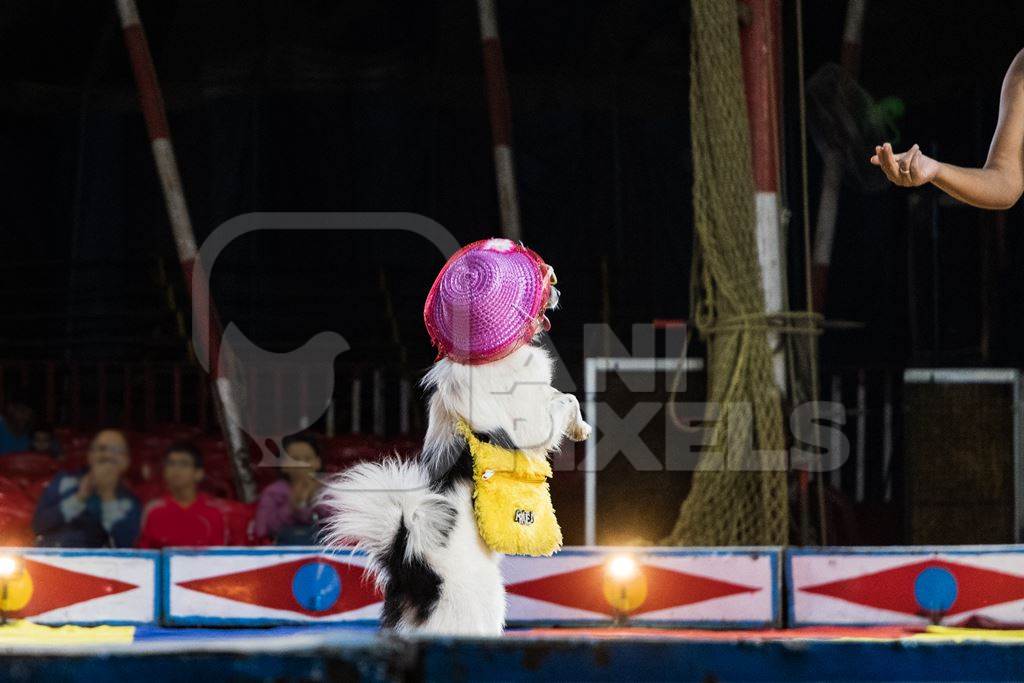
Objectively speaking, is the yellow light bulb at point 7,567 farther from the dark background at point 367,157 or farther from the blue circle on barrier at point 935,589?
the dark background at point 367,157

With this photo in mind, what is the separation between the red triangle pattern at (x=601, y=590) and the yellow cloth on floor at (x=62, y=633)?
1.35 meters

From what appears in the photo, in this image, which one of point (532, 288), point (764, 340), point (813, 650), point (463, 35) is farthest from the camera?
point (463, 35)

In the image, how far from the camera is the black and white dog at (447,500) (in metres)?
2.95

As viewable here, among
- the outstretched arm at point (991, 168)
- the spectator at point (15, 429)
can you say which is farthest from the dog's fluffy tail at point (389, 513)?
the spectator at point (15, 429)

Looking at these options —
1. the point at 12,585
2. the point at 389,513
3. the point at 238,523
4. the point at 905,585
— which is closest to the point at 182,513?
the point at 238,523

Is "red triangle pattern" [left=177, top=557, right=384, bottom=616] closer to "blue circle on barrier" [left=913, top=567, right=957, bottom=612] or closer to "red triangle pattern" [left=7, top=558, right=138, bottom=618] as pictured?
"red triangle pattern" [left=7, top=558, right=138, bottom=618]

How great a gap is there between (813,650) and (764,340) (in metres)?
3.33

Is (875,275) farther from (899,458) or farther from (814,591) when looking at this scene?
(814,591)

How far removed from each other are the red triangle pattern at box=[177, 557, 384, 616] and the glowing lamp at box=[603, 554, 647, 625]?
0.82 metres

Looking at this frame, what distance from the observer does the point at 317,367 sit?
875cm

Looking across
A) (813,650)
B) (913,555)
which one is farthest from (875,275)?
(813,650)

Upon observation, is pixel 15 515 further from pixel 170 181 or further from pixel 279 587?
pixel 279 587

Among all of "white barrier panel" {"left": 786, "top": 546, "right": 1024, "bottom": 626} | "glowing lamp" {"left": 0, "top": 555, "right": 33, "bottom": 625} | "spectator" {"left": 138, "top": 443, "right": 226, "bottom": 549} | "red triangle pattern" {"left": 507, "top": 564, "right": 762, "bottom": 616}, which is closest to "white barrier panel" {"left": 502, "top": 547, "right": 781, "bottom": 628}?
"red triangle pattern" {"left": 507, "top": 564, "right": 762, "bottom": 616}

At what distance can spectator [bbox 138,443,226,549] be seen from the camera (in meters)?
5.55
